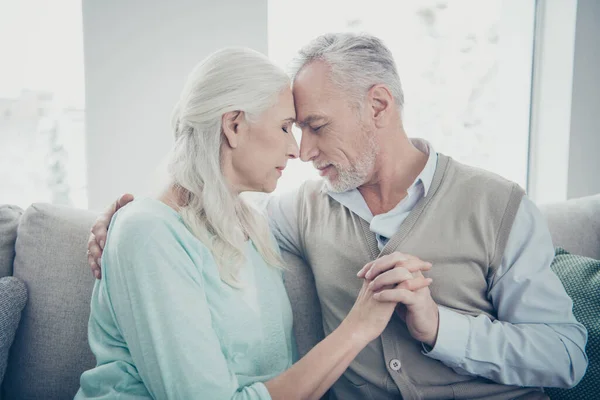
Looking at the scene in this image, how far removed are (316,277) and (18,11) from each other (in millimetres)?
1869

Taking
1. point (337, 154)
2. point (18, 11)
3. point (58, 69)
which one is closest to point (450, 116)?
point (337, 154)

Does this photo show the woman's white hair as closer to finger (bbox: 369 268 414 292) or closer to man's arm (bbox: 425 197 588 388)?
finger (bbox: 369 268 414 292)

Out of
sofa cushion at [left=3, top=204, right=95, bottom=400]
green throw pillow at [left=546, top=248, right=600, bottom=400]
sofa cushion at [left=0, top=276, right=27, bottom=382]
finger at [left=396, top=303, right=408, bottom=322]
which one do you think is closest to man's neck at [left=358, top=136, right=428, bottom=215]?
finger at [left=396, top=303, right=408, bottom=322]

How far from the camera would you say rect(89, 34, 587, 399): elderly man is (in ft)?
3.88

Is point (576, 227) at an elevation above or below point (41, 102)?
below

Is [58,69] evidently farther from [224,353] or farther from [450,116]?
[450,116]

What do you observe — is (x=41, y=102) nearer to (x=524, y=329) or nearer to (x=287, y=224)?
(x=287, y=224)

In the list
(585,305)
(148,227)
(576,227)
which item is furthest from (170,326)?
(576,227)

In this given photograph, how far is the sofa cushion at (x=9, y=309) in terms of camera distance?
1.28m

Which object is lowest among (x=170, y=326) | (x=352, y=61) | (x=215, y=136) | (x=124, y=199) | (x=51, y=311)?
(x=51, y=311)

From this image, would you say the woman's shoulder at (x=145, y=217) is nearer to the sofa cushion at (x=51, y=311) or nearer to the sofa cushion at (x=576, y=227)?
the sofa cushion at (x=51, y=311)

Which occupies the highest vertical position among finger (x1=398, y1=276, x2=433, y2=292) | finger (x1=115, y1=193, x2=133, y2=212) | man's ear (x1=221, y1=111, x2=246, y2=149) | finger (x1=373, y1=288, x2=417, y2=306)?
man's ear (x1=221, y1=111, x2=246, y2=149)

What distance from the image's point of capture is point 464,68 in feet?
9.34

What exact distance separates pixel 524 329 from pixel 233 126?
0.85 meters
